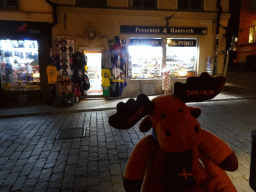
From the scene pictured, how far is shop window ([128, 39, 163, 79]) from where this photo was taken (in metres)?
11.0

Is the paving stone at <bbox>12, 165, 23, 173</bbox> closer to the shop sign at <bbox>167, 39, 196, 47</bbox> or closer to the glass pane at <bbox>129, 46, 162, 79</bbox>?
the glass pane at <bbox>129, 46, 162, 79</bbox>

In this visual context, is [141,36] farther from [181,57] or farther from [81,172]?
[81,172]

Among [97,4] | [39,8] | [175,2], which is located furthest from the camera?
[175,2]

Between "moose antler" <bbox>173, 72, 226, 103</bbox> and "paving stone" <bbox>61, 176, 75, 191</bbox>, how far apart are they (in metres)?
2.41

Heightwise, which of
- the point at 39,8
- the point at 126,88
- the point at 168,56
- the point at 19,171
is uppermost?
the point at 39,8

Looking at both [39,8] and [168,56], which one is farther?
[168,56]

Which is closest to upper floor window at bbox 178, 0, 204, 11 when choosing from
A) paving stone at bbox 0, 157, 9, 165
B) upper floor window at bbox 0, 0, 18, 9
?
upper floor window at bbox 0, 0, 18, 9

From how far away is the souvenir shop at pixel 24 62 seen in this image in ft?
31.0

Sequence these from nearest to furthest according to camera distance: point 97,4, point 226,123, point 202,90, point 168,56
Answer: point 202,90, point 226,123, point 97,4, point 168,56

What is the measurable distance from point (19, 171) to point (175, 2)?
1122 cm

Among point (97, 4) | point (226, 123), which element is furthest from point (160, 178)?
point (97, 4)

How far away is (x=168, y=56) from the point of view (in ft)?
38.5

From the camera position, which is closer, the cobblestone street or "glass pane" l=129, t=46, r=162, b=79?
the cobblestone street

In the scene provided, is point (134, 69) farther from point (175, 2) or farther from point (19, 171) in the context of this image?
point (19, 171)
